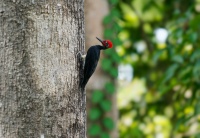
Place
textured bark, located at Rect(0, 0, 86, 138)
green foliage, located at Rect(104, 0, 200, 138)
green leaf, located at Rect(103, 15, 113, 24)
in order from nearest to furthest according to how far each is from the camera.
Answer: textured bark, located at Rect(0, 0, 86, 138) → green leaf, located at Rect(103, 15, 113, 24) → green foliage, located at Rect(104, 0, 200, 138)

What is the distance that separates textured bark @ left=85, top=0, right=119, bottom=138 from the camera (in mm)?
4820

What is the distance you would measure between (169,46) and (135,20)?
1972 millimetres

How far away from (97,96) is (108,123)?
0.83 ft

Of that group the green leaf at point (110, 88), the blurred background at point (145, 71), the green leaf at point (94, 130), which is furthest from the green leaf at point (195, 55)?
the green leaf at point (94, 130)

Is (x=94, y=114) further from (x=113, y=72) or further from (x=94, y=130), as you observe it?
(x=113, y=72)

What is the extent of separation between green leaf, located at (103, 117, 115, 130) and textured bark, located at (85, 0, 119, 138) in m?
0.04

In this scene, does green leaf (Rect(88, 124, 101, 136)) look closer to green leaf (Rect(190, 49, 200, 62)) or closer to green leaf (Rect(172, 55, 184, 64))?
green leaf (Rect(172, 55, 184, 64))

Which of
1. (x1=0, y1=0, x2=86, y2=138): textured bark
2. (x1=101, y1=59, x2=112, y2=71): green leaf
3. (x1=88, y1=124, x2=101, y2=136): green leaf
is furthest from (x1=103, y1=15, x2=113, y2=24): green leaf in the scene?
(x1=0, y1=0, x2=86, y2=138): textured bark

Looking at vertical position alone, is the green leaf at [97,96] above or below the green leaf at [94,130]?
above

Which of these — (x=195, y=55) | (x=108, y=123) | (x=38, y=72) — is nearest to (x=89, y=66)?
(x=38, y=72)

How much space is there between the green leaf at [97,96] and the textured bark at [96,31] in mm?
40

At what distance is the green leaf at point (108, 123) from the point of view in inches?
188

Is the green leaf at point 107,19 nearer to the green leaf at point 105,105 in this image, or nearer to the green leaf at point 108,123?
the green leaf at point 105,105

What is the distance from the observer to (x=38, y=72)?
2.55 metres
